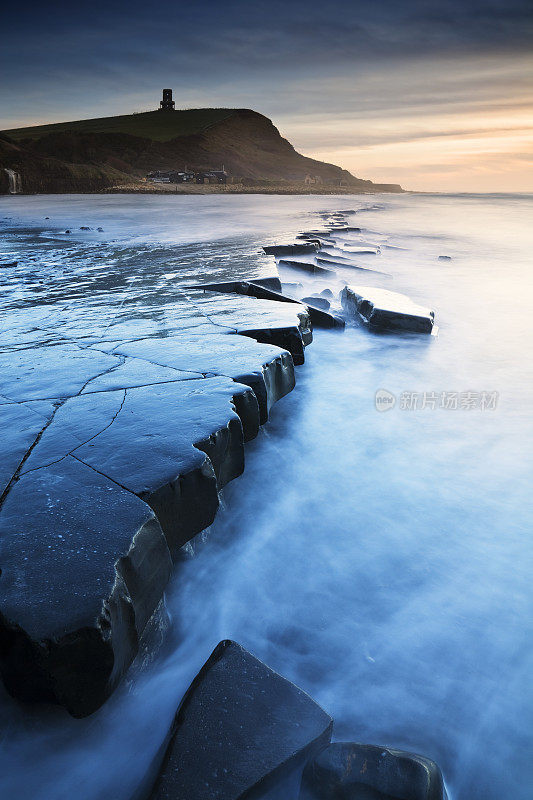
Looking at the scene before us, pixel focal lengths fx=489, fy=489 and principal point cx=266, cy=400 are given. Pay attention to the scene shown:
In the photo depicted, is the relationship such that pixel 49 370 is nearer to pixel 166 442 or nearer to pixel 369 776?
pixel 166 442

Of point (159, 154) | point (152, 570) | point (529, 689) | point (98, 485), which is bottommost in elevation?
point (529, 689)

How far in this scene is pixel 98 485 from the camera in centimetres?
136

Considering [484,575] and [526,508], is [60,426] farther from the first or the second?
[526,508]

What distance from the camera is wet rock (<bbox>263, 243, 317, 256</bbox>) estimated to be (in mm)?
7710

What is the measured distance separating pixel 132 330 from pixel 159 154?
83190 millimetres

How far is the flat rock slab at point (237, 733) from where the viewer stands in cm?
93

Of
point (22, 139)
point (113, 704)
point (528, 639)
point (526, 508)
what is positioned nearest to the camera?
point (113, 704)

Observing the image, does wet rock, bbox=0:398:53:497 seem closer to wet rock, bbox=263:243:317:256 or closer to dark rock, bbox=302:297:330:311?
dark rock, bbox=302:297:330:311

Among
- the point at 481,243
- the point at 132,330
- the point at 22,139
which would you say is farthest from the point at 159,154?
the point at 132,330

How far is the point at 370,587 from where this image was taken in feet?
5.39

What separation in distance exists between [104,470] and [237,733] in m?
0.77
